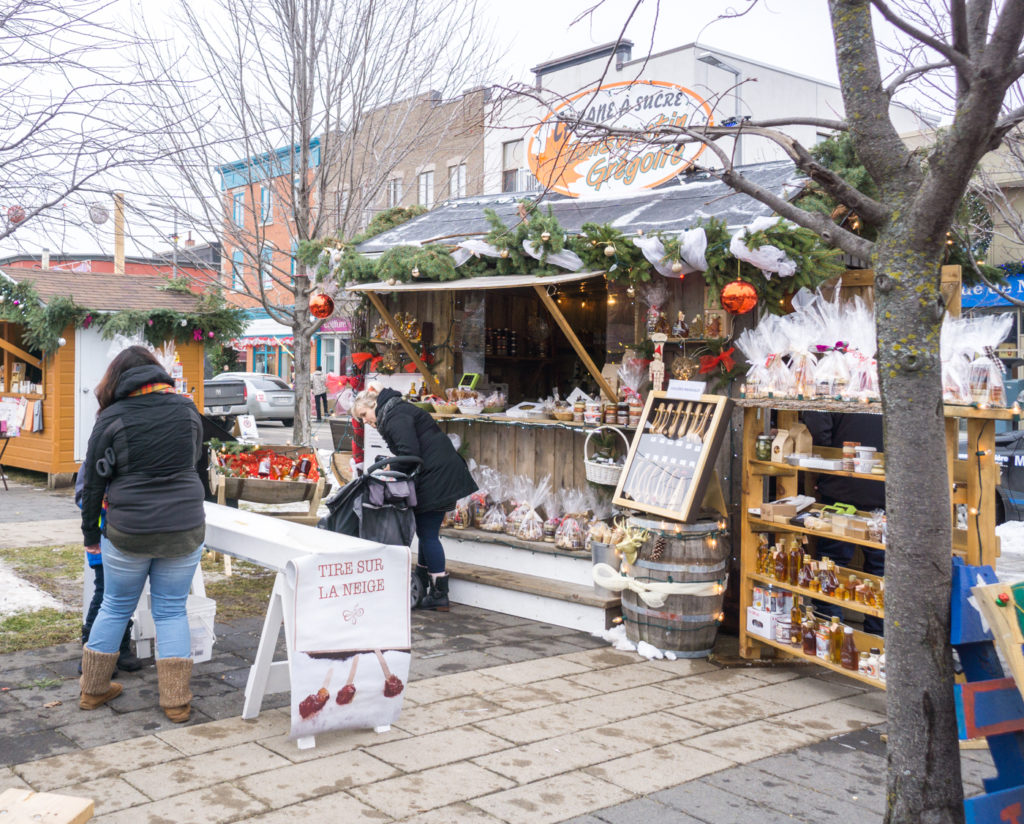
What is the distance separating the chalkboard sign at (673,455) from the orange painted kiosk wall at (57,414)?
8913 mm

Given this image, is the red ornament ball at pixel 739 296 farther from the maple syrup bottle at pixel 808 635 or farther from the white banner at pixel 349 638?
the white banner at pixel 349 638

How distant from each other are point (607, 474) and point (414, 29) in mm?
8001

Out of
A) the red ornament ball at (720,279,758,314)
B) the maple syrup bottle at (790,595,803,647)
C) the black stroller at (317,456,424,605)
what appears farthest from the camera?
the black stroller at (317,456,424,605)

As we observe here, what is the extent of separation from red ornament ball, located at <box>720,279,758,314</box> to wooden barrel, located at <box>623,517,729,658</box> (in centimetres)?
137

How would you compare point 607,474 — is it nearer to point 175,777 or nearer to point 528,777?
point 528,777

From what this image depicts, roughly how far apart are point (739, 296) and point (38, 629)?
16.5 feet

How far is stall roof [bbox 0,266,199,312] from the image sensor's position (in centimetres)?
1257

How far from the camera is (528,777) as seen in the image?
4.02 m

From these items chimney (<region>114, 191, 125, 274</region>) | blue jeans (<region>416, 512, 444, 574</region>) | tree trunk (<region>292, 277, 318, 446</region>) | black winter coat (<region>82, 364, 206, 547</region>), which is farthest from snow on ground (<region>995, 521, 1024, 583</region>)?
tree trunk (<region>292, 277, 318, 446</region>)

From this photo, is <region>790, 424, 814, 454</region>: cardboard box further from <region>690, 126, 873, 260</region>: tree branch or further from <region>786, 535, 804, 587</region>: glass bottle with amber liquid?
<region>690, 126, 873, 260</region>: tree branch

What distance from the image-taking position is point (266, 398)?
2359 centimetres

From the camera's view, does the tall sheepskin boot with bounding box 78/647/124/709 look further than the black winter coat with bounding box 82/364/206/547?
Yes

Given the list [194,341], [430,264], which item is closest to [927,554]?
[430,264]

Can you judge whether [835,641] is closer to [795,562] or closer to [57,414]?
[795,562]
